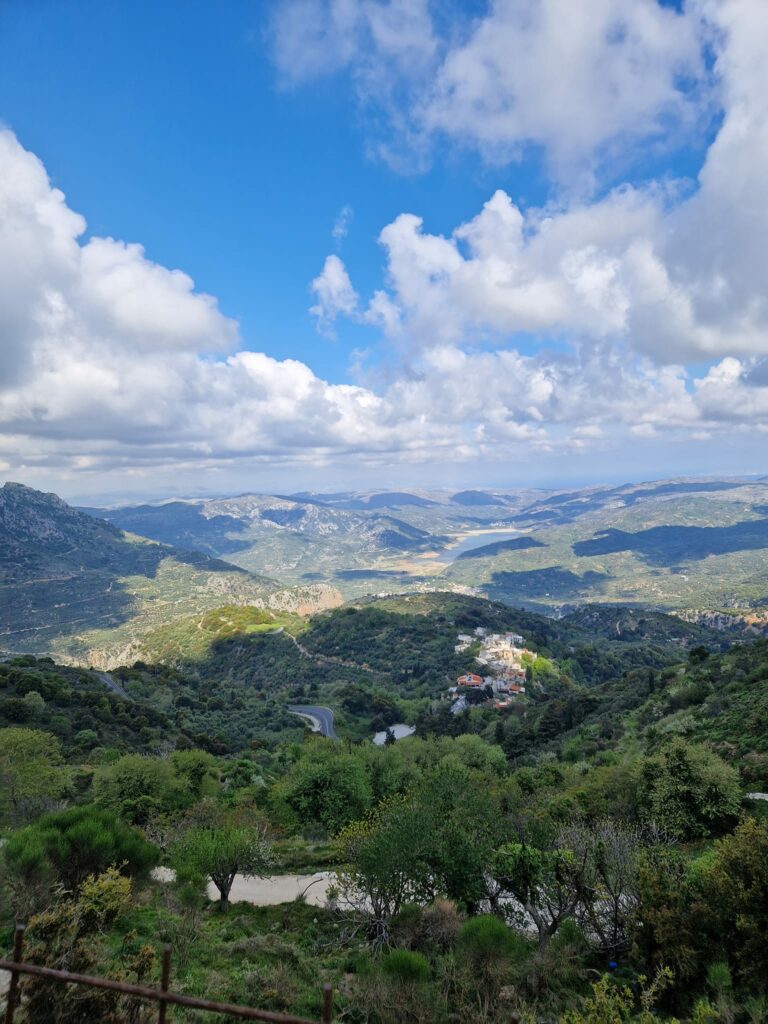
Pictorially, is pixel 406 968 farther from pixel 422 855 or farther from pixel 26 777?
pixel 26 777

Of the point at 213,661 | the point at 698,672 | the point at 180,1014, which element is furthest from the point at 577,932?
the point at 213,661

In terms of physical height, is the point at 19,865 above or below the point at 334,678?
above

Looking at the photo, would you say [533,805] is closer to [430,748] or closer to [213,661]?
[430,748]

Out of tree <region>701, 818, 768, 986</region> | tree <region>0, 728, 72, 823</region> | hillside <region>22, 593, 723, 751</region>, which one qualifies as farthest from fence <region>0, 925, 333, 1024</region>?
hillside <region>22, 593, 723, 751</region>

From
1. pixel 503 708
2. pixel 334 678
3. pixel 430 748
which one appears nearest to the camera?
pixel 430 748

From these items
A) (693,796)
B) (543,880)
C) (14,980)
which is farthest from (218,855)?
(693,796)

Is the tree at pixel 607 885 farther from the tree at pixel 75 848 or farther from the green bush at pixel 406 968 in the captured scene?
the tree at pixel 75 848

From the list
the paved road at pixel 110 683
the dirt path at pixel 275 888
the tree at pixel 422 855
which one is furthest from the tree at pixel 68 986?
the paved road at pixel 110 683

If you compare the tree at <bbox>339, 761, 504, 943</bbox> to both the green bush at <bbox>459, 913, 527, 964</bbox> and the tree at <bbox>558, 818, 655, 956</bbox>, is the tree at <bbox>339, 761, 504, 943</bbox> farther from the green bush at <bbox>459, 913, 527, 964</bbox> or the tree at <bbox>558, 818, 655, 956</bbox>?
the green bush at <bbox>459, 913, 527, 964</bbox>
